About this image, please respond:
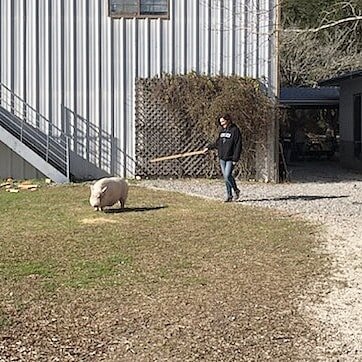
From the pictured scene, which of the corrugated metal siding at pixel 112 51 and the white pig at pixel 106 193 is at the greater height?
the corrugated metal siding at pixel 112 51

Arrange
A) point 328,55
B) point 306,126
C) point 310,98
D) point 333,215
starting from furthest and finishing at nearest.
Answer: point 306,126 → point 328,55 → point 310,98 → point 333,215

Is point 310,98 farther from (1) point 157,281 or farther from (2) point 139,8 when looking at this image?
(1) point 157,281

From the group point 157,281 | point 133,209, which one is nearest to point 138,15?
point 133,209

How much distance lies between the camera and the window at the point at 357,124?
76.3ft

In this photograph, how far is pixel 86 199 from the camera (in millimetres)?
14312

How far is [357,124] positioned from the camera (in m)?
23.5

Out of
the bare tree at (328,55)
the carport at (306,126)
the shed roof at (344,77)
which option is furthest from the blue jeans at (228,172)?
the bare tree at (328,55)

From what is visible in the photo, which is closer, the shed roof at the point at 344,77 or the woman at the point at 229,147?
the woman at the point at 229,147

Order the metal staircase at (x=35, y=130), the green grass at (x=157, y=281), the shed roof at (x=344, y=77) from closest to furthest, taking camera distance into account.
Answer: the green grass at (x=157, y=281) → the metal staircase at (x=35, y=130) → the shed roof at (x=344, y=77)

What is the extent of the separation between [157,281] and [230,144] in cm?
625

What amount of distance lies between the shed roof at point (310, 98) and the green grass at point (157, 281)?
1641 cm

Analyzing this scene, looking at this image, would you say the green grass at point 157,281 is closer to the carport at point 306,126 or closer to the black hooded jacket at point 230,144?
the black hooded jacket at point 230,144

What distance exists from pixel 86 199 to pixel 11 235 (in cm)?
422

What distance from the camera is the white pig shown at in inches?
487
